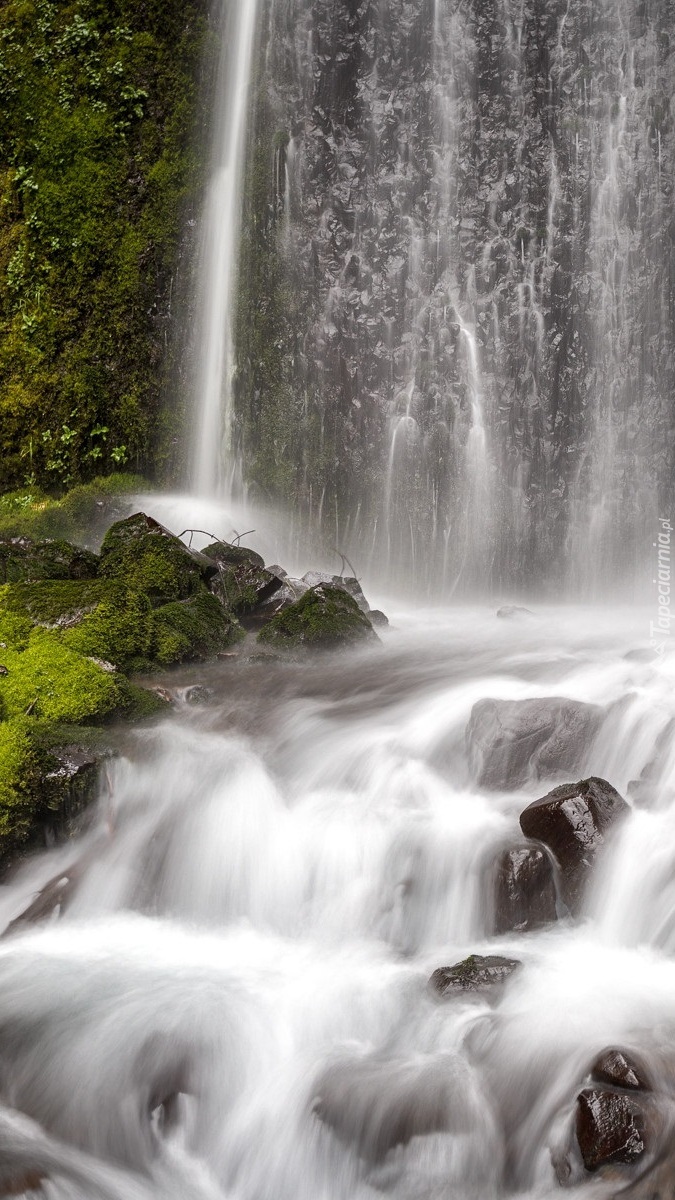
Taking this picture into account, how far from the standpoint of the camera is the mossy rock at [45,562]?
8633mm

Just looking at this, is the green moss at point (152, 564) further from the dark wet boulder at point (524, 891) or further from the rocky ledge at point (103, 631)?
the dark wet boulder at point (524, 891)

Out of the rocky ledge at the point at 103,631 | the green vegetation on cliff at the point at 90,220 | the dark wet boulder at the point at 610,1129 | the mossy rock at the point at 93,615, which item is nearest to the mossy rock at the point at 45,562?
the rocky ledge at the point at 103,631

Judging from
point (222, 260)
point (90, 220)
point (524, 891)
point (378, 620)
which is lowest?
point (524, 891)

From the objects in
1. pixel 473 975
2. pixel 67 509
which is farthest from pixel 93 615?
pixel 67 509

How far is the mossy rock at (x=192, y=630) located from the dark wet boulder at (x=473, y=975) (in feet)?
13.0

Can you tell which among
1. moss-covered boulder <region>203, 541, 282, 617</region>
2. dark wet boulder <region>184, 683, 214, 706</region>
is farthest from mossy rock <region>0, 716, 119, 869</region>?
moss-covered boulder <region>203, 541, 282, 617</region>

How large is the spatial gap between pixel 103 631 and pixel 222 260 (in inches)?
319

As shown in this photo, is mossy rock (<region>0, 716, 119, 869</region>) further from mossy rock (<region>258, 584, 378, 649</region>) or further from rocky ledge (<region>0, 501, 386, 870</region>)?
mossy rock (<region>258, 584, 378, 649</region>)

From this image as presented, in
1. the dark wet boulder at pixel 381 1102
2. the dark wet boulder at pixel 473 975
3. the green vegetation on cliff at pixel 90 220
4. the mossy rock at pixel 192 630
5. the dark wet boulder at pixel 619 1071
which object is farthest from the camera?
the green vegetation on cliff at pixel 90 220

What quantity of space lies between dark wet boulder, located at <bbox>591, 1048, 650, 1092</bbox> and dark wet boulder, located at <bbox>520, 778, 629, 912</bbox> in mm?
1178

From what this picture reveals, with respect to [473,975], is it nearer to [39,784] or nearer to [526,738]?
[526,738]

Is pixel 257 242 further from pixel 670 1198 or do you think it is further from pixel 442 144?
pixel 670 1198

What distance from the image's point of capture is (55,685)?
6621 mm

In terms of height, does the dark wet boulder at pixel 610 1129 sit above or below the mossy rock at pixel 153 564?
below
